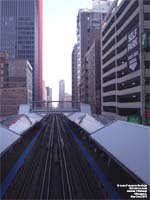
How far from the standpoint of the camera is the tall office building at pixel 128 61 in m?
56.5

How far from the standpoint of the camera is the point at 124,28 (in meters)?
69.6

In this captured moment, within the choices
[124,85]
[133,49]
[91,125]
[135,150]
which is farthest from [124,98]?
[135,150]

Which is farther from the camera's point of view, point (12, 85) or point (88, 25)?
point (88, 25)

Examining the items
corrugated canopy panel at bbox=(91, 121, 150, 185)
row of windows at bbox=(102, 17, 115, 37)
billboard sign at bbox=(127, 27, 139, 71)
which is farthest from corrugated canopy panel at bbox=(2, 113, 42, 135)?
row of windows at bbox=(102, 17, 115, 37)

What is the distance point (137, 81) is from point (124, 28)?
647 inches

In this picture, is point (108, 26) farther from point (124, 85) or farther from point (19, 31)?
point (19, 31)

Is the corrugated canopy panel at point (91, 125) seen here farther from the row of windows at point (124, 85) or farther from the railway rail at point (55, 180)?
the row of windows at point (124, 85)

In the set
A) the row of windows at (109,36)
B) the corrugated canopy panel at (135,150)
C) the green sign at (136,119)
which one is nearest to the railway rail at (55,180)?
the corrugated canopy panel at (135,150)

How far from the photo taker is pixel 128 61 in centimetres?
6391

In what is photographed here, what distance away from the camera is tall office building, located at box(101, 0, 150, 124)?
185ft

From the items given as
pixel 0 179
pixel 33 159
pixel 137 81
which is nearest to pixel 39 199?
pixel 0 179

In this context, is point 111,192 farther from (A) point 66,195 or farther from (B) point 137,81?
(B) point 137,81

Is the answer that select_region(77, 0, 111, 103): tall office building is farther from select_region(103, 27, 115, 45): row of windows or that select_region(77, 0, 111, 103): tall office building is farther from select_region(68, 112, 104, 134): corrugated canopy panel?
select_region(68, 112, 104, 134): corrugated canopy panel

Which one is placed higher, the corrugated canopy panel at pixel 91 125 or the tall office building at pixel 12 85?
the tall office building at pixel 12 85
